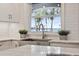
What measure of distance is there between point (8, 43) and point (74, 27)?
4.06 ft

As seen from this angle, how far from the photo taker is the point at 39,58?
0.51m

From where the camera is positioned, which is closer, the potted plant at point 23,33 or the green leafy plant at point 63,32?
the green leafy plant at point 63,32

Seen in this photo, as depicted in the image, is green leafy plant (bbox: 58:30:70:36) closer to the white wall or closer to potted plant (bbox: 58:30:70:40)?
potted plant (bbox: 58:30:70:40)

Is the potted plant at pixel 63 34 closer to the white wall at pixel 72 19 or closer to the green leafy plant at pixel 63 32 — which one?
the green leafy plant at pixel 63 32

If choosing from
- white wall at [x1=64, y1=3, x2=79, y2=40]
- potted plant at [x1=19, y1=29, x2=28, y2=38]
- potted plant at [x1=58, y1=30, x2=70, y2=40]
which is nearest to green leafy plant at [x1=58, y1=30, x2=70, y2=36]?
potted plant at [x1=58, y1=30, x2=70, y2=40]

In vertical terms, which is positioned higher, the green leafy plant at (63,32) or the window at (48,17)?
the window at (48,17)

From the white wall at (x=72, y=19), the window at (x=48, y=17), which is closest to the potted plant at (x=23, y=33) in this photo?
the window at (x=48, y=17)

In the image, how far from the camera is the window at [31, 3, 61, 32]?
9.81 ft

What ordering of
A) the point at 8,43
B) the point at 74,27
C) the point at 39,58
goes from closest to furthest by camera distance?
the point at 39,58 < the point at 8,43 < the point at 74,27

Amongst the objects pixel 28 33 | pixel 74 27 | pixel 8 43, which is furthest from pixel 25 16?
pixel 74 27

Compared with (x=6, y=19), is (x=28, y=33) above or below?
below

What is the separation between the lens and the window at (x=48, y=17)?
2.99 meters

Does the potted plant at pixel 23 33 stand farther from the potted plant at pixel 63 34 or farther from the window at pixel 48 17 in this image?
the potted plant at pixel 63 34

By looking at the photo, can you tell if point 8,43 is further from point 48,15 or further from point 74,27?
point 74,27
